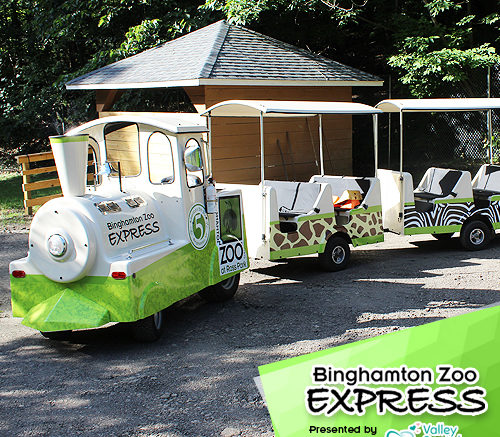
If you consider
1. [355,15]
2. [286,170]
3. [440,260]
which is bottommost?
[440,260]

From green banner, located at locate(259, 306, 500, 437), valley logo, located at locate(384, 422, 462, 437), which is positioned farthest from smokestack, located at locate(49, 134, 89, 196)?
valley logo, located at locate(384, 422, 462, 437)

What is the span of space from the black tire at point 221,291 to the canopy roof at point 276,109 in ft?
7.43

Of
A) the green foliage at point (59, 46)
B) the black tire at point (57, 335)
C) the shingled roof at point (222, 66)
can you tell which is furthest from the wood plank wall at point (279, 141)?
the black tire at point (57, 335)

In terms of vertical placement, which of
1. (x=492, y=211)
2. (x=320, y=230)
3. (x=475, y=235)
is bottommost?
(x=475, y=235)

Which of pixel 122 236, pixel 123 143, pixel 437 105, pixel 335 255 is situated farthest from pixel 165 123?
pixel 437 105

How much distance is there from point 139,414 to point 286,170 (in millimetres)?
9977

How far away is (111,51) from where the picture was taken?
17.2 meters

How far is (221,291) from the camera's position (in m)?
7.54

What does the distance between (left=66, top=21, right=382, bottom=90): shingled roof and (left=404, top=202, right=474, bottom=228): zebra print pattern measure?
4.64 m

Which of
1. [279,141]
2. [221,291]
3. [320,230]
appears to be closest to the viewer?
[221,291]

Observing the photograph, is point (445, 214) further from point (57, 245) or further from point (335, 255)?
point (57, 245)

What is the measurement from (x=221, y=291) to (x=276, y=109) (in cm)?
252

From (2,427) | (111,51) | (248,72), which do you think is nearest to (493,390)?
(2,427)

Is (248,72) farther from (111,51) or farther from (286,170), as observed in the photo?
(111,51)
